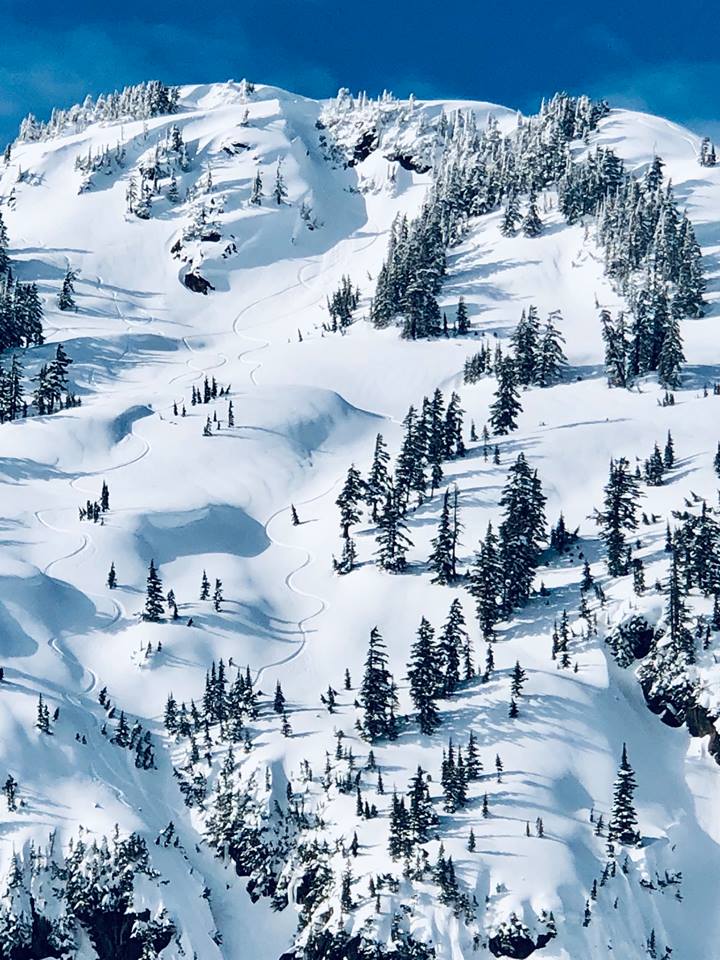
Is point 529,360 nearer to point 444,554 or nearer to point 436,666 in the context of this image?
point 444,554

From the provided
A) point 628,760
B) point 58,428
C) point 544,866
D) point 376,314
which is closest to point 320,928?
point 544,866

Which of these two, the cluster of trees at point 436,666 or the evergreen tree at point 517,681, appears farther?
the evergreen tree at point 517,681

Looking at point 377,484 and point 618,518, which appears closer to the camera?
point 618,518

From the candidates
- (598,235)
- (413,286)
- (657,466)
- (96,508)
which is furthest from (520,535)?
(598,235)

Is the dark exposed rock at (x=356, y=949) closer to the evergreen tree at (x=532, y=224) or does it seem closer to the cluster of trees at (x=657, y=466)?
the cluster of trees at (x=657, y=466)

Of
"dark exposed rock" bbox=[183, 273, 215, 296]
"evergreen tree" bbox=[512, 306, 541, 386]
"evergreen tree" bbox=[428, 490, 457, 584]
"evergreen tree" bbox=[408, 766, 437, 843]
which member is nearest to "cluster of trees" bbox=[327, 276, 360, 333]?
"dark exposed rock" bbox=[183, 273, 215, 296]

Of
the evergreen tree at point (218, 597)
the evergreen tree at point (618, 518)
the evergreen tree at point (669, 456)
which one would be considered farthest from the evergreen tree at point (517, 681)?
the evergreen tree at point (669, 456)
